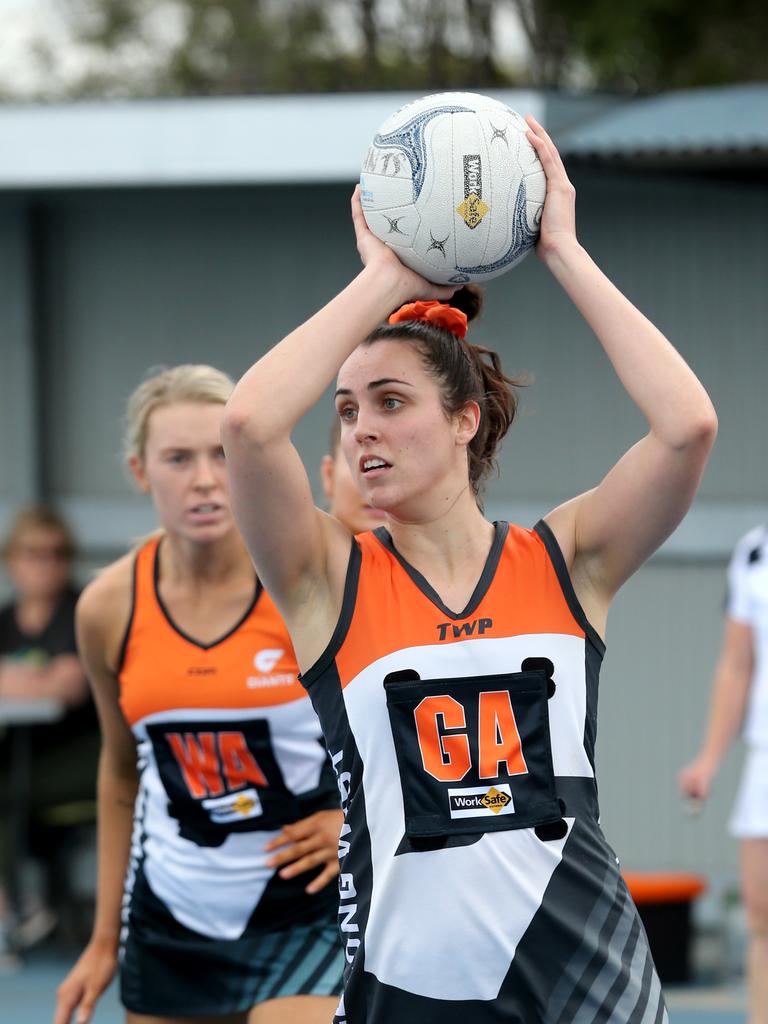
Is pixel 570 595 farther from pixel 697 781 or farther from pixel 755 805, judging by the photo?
pixel 697 781

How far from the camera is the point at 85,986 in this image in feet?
11.4

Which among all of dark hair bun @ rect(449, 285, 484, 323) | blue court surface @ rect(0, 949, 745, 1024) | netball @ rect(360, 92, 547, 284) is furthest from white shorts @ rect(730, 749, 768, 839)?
netball @ rect(360, 92, 547, 284)

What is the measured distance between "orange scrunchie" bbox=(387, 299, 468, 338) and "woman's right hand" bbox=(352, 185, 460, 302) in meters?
0.02

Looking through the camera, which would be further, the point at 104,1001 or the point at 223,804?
the point at 104,1001

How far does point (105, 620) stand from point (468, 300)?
1189 mm

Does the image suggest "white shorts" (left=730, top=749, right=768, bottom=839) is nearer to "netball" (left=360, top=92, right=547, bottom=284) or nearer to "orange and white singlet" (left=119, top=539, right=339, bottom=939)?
"orange and white singlet" (left=119, top=539, right=339, bottom=939)

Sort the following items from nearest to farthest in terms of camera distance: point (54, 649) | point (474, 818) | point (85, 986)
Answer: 1. point (474, 818)
2. point (85, 986)
3. point (54, 649)

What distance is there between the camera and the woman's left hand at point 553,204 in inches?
102

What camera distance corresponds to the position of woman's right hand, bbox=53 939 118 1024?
3.45m

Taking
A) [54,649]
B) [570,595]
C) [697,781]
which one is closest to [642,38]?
[54,649]

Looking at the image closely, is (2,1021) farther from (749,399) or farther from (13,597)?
(749,399)

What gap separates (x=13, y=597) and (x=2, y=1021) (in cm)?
233

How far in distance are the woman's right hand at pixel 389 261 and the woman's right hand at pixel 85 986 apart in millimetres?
1739

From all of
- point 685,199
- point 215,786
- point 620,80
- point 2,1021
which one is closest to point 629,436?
point 685,199
